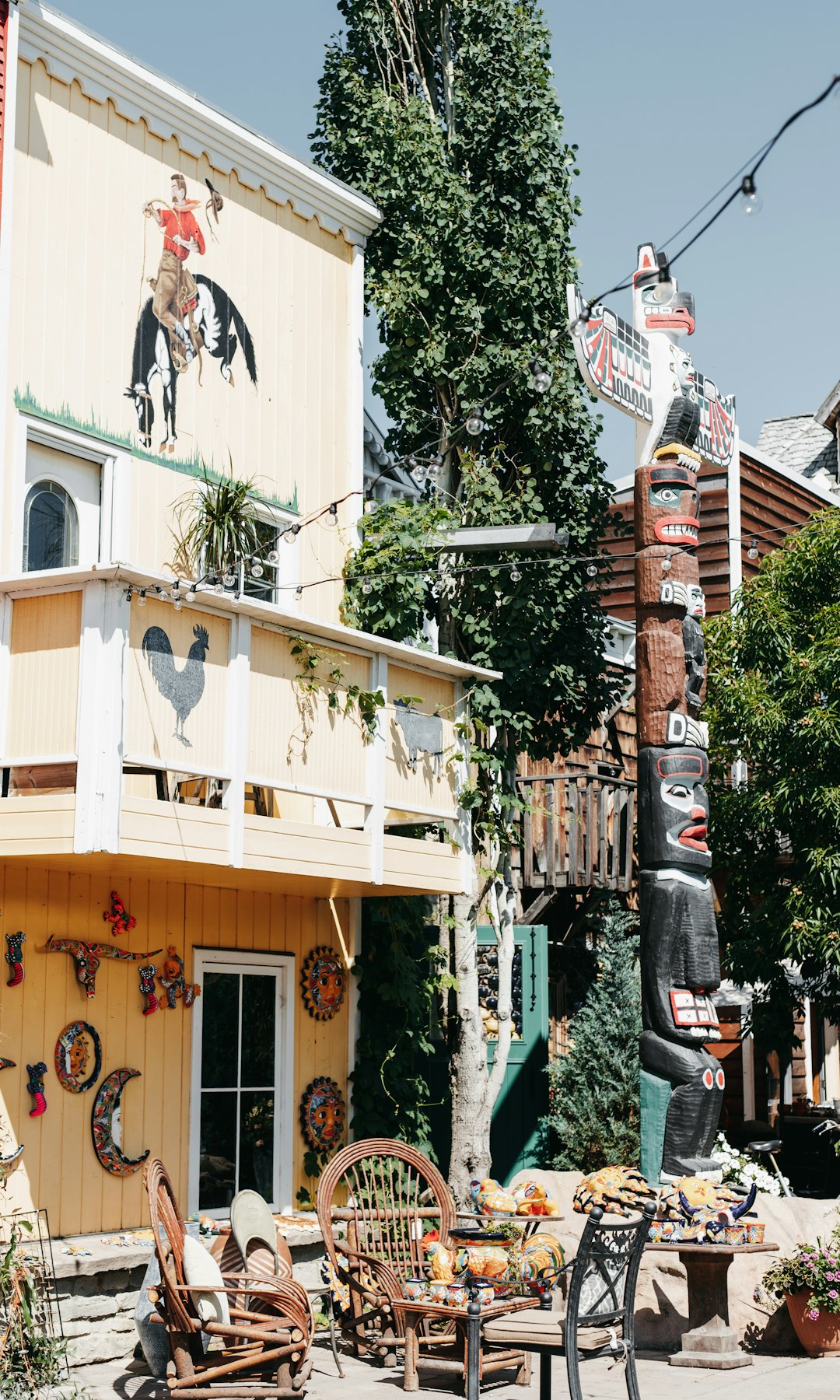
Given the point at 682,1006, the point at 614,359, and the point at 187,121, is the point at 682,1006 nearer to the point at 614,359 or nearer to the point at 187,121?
the point at 614,359

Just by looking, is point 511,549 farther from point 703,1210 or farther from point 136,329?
point 703,1210

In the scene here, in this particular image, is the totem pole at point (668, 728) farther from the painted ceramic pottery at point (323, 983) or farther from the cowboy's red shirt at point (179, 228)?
the cowboy's red shirt at point (179, 228)

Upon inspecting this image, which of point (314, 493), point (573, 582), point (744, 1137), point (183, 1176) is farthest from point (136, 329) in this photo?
point (744, 1137)

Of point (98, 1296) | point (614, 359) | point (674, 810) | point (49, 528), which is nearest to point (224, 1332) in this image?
point (98, 1296)

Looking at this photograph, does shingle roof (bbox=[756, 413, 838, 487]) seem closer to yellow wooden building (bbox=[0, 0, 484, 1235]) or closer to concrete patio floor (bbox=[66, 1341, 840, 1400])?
yellow wooden building (bbox=[0, 0, 484, 1235])

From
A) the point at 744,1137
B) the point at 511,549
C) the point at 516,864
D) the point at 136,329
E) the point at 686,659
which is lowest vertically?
the point at 744,1137

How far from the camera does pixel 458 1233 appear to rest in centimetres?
823

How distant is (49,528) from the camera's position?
969cm

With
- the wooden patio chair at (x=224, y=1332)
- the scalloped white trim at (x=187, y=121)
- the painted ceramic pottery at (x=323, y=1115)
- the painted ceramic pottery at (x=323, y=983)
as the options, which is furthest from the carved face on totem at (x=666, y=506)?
the wooden patio chair at (x=224, y=1332)

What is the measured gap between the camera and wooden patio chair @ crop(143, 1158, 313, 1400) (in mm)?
7184

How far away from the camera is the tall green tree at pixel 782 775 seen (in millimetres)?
13164

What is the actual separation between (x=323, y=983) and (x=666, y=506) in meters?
4.28

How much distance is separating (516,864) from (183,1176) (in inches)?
266

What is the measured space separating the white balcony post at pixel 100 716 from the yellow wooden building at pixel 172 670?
0.5 inches
